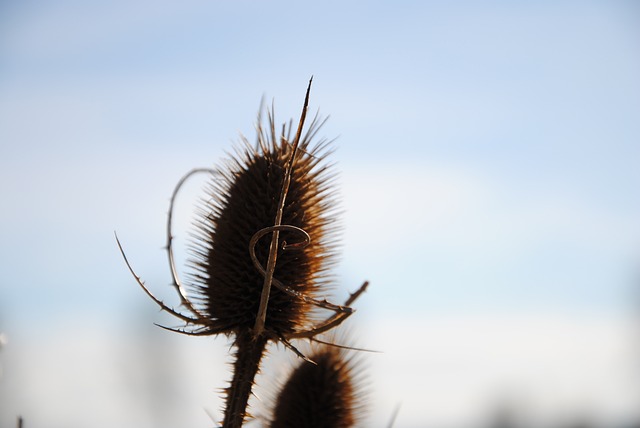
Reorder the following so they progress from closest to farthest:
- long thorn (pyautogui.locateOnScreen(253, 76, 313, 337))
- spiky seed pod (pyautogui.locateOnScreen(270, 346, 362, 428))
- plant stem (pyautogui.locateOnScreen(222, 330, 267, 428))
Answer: long thorn (pyautogui.locateOnScreen(253, 76, 313, 337))
plant stem (pyautogui.locateOnScreen(222, 330, 267, 428))
spiky seed pod (pyautogui.locateOnScreen(270, 346, 362, 428))

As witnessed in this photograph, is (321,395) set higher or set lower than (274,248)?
lower

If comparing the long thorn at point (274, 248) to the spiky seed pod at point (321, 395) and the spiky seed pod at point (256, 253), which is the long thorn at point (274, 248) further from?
the spiky seed pod at point (321, 395)

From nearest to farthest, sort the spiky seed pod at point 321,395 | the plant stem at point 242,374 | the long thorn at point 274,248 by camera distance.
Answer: the long thorn at point 274,248 < the plant stem at point 242,374 < the spiky seed pod at point 321,395

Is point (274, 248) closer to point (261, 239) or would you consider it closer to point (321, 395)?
point (261, 239)

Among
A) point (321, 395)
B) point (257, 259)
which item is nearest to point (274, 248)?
point (257, 259)

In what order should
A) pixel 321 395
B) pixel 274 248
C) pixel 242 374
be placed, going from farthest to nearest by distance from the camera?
pixel 321 395, pixel 242 374, pixel 274 248

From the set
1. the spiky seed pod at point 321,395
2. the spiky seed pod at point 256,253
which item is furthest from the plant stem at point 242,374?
the spiky seed pod at point 321,395

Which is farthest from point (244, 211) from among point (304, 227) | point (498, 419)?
point (498, 419)

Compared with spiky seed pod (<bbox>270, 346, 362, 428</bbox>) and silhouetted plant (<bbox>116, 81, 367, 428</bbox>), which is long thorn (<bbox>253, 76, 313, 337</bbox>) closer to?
silhouetted plant (<bbox>116, 81, 367, 428</bbox>)

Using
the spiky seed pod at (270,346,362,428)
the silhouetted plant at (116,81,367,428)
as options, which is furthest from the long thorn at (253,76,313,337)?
the spiky seed pod at (270,346,362,428)
